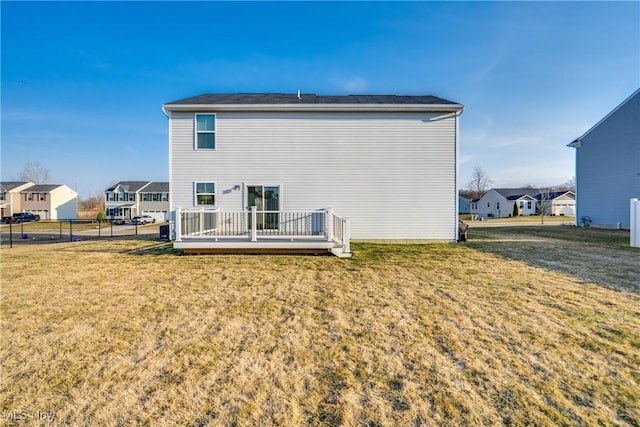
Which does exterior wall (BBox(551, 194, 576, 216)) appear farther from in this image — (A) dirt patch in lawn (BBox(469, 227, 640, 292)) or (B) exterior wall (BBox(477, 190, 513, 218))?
(A) dirt patch in lawn (BBox(469, 227, 640, 292))

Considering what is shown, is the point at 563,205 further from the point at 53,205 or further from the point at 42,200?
the point at 42,200

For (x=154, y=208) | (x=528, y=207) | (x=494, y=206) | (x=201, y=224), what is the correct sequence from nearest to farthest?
1. (x=201, y=224)
2. (x=154, y=208)
3. (x=528, y=207)
4. (x=494, y=206)

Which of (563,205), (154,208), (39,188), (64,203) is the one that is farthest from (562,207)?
(39,188)

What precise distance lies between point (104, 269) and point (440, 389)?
7.96 metres

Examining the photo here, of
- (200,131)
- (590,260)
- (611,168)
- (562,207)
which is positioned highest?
(200,131)


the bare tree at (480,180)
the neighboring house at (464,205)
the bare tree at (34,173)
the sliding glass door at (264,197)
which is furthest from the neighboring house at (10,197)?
the bare tree at (480,180)

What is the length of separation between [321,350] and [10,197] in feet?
195

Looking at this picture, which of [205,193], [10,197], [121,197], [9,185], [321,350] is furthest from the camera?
[121,197]

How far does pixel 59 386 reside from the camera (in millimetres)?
2465

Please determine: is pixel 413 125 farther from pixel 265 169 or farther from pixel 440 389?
pixel 440 389

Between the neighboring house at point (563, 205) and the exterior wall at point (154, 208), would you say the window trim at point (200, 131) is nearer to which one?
the exterior wall at point (154, 208)

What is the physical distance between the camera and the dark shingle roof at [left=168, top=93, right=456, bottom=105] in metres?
10.7

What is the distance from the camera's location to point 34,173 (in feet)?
186

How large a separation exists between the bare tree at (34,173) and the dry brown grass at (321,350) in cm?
7410
